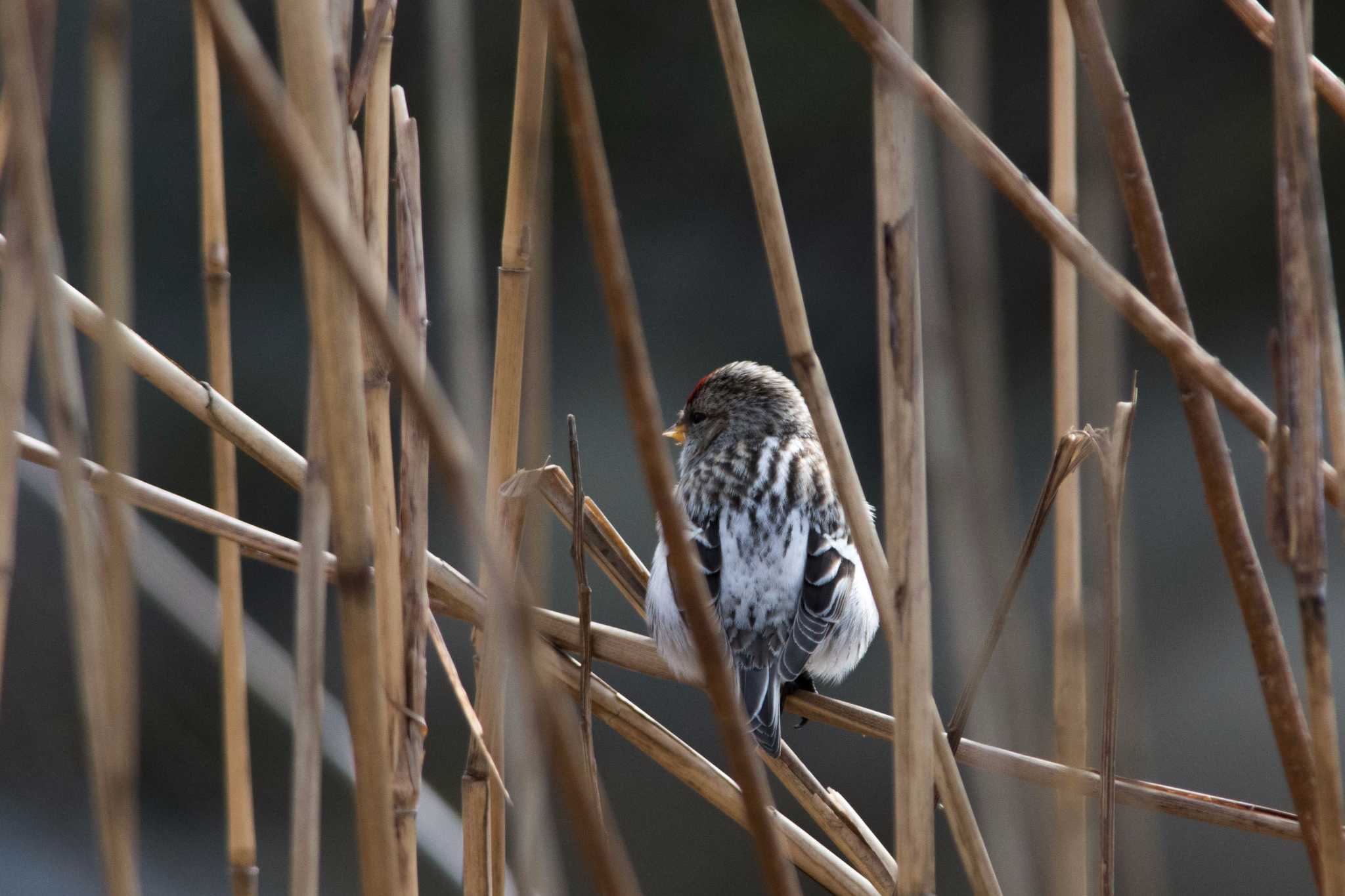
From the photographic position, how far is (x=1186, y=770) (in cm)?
483

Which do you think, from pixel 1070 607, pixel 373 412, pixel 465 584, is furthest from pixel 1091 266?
pixel 465 584

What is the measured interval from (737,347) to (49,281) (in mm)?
4359

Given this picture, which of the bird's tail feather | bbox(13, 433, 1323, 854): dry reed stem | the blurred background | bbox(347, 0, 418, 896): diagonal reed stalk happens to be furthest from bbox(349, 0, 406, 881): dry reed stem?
the blurred background

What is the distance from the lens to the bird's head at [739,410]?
11.6 ft

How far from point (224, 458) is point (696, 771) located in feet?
2.90

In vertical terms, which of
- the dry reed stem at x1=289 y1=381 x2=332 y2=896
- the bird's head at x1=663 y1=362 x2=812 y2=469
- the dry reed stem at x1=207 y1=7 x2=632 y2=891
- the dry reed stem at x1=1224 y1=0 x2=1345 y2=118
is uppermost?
the dry reed stem at x1=1224 y1=0 x2=1345 y2=118

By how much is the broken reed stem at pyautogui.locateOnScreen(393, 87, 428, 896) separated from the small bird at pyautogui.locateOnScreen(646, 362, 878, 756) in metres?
0.66

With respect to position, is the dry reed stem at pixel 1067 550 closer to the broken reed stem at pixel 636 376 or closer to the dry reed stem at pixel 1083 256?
the dry reed stem at pixel 1083 256

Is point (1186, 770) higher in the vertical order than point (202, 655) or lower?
lower

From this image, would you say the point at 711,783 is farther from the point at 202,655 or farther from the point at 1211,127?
the point at 1211,127

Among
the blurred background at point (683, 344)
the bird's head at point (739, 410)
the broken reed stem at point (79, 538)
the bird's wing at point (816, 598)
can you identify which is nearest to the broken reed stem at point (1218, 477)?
the broken reed stem at point (79, 538)

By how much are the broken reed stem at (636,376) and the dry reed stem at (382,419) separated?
66 centimetres

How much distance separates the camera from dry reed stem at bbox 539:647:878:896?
1.89 metres

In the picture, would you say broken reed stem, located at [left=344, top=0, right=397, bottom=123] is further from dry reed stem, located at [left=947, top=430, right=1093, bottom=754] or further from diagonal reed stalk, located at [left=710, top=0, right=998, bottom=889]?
dry reed stem, located at [left=947, top=430, right=1093, bottom=754]
